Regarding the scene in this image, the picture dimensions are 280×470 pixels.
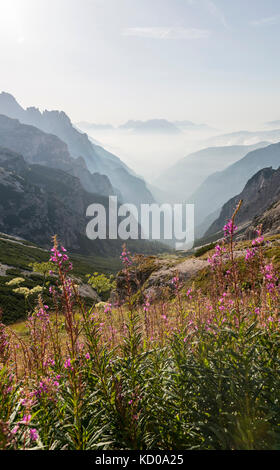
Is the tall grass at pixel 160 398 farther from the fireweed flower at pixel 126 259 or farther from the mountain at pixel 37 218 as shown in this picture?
the mountain at pixel 37 218

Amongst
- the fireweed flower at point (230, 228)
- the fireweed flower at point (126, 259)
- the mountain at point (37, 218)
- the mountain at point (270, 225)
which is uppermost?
the mountain at point (37, 218)

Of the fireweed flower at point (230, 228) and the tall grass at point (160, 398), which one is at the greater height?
the fireweed flower at point (230, 228)

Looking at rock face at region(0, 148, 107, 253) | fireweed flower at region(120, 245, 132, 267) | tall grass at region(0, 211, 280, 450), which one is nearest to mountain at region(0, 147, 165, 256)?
rock face at region(0, 148, 107, 253)

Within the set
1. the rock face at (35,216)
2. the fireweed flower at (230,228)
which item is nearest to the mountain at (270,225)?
the fireweed flower at (230,228)

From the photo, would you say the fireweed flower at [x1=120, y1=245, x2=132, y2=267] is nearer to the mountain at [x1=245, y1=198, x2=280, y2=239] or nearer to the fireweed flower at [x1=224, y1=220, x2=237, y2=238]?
the fireweed flower at [x1=224, y1=220, x2=237, y2=238]

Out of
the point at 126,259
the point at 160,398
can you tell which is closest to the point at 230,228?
the point at 126,259

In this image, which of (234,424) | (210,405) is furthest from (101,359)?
(234,424)

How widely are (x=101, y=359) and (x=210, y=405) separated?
1496mm

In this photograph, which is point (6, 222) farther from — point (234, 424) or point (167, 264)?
point (234, 424)

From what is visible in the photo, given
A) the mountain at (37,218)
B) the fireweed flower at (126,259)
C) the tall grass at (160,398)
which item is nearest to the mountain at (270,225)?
the fireweed flower at (126,259)

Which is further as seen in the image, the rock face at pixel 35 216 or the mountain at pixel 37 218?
the mountain at pixel 37 218

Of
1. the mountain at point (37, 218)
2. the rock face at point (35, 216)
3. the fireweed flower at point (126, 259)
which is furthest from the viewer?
the mountain at point (37, 218)

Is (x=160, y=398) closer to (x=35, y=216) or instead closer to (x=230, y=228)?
(x=230, y=228)

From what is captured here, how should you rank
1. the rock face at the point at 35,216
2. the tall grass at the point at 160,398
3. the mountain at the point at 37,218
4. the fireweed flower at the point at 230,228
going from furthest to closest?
1. the mountain at the point at 37,218
2. the rock face at the point at 35,216
3. the fireweed flower at the point at 230,228
4. the tall grass at the point at 160,398
